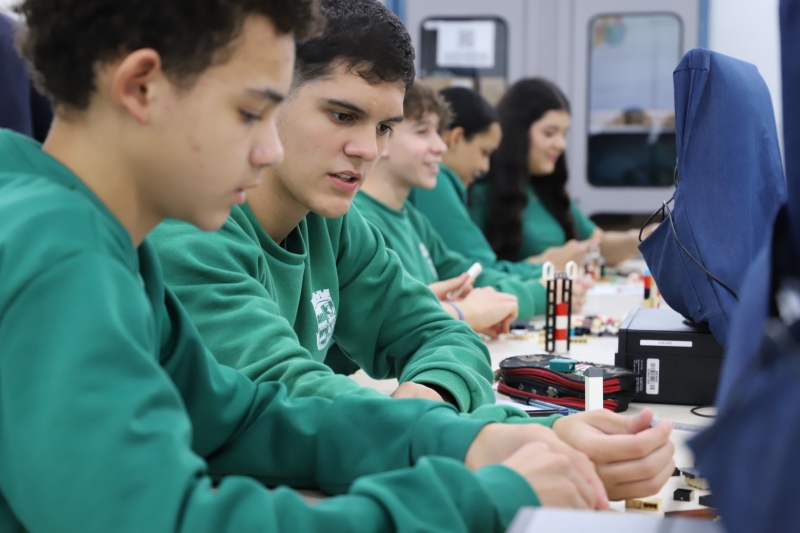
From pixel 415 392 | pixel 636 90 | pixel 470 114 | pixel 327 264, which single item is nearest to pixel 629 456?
pixel 415 392

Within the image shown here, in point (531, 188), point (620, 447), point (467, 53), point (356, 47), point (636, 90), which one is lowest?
point (620, 447)

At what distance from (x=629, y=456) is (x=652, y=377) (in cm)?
52

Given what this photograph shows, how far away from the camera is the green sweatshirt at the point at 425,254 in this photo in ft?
7.76

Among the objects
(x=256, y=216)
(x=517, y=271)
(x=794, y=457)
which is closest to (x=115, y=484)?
(x=794, y=457)

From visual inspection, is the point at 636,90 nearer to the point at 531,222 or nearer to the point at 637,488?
the point at 531,222

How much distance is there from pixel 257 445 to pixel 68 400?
373 mm

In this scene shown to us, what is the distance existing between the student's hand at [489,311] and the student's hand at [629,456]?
0.99 meters

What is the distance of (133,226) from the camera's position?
0.78 metres

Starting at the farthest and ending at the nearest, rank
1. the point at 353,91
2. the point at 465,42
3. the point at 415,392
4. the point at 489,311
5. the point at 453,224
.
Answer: the point at 465,42
the point at 453,224
the point at 489,311
the point at 353,91
the point at 415,392

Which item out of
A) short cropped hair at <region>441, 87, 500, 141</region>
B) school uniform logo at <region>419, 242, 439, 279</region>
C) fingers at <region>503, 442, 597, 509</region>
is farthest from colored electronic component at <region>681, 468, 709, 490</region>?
short cropped hair at <region>441, 87, 500, 141</region>

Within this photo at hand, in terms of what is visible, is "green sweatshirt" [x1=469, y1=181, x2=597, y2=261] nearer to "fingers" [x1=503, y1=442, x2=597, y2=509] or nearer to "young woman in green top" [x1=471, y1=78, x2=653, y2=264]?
"young woman in green top" [x1=471, y1=78, x2=653, y2=264]

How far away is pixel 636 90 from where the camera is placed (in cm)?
456

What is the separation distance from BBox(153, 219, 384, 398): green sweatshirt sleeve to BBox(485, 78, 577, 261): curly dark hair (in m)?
2.46

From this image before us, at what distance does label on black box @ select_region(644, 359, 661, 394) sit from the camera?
139cm
